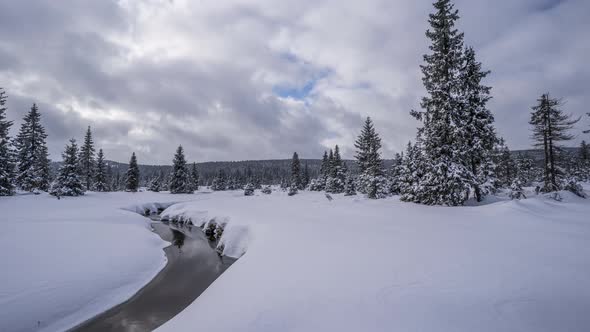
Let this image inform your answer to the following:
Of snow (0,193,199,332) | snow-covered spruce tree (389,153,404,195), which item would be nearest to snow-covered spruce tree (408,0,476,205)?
snow (0,193,199,332)

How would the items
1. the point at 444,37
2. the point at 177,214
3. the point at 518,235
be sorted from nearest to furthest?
the point at 518,235
the point at 444,37
the point at 177,214

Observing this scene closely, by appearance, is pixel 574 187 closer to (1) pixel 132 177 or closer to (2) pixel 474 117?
(2) pixel 474 117

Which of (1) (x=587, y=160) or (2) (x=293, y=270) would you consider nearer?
(2) (x=293, y=270)

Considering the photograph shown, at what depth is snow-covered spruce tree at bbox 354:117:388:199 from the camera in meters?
33.7

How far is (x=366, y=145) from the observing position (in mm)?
37906

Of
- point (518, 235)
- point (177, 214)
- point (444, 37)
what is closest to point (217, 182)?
point (177, 214)

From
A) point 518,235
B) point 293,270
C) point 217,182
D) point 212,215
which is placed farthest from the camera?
point 217,182

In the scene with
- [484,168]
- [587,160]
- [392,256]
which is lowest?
[392,256]

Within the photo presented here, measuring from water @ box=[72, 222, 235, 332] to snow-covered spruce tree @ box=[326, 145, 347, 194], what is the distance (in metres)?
36.6

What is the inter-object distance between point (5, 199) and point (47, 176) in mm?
17247

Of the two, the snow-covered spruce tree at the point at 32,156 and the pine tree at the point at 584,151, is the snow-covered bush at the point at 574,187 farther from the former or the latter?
the snow-covered spruce tree at the point at 32,156

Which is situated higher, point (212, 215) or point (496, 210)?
point (496, 210)

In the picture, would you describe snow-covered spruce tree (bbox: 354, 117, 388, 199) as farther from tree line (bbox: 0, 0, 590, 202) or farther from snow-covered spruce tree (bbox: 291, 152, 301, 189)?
snow-covered spruce tree (bbox: 291, 152, 301, 189)

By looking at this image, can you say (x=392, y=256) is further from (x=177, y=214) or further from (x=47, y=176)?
(x=47, y=176)
